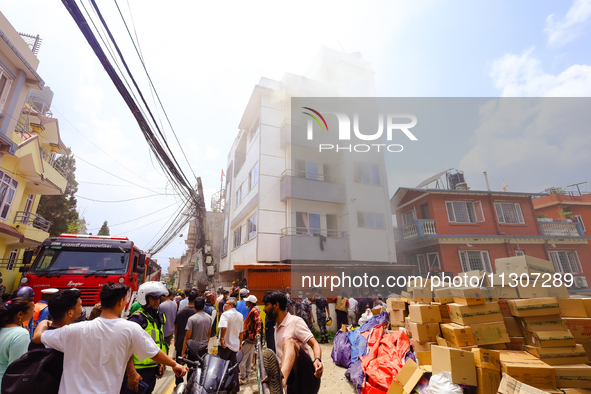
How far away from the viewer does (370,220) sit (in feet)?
53.4

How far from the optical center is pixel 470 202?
16.5 meters

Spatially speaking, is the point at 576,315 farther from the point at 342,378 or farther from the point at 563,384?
the point at 342,378

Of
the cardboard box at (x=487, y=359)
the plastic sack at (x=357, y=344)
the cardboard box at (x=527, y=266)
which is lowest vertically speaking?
the plastic sack at (x=357, y=344)

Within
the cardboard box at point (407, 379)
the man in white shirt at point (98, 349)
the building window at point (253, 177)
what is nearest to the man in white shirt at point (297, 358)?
the man in white shirt at point (98, 349)

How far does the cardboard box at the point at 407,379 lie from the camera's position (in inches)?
148

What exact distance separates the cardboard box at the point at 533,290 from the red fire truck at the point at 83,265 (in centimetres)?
884

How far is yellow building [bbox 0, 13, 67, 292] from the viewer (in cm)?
953

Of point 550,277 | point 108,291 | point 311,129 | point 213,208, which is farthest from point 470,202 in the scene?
point 213,208

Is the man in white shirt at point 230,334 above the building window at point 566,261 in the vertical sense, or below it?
below

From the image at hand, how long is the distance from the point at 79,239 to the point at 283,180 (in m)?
9.72

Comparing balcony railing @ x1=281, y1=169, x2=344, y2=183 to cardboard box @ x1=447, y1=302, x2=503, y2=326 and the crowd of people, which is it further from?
the crowd of people

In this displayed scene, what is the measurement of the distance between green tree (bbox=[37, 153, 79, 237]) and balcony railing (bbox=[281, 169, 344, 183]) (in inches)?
678

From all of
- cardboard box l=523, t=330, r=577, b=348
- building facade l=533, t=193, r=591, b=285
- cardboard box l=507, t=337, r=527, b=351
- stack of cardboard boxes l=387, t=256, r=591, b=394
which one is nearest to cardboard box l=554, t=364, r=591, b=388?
stack of cardboard boxes l=387, t=256, r=591, b=394

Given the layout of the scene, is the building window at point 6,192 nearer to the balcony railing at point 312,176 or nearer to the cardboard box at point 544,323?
the balcony railing at point 312,176
